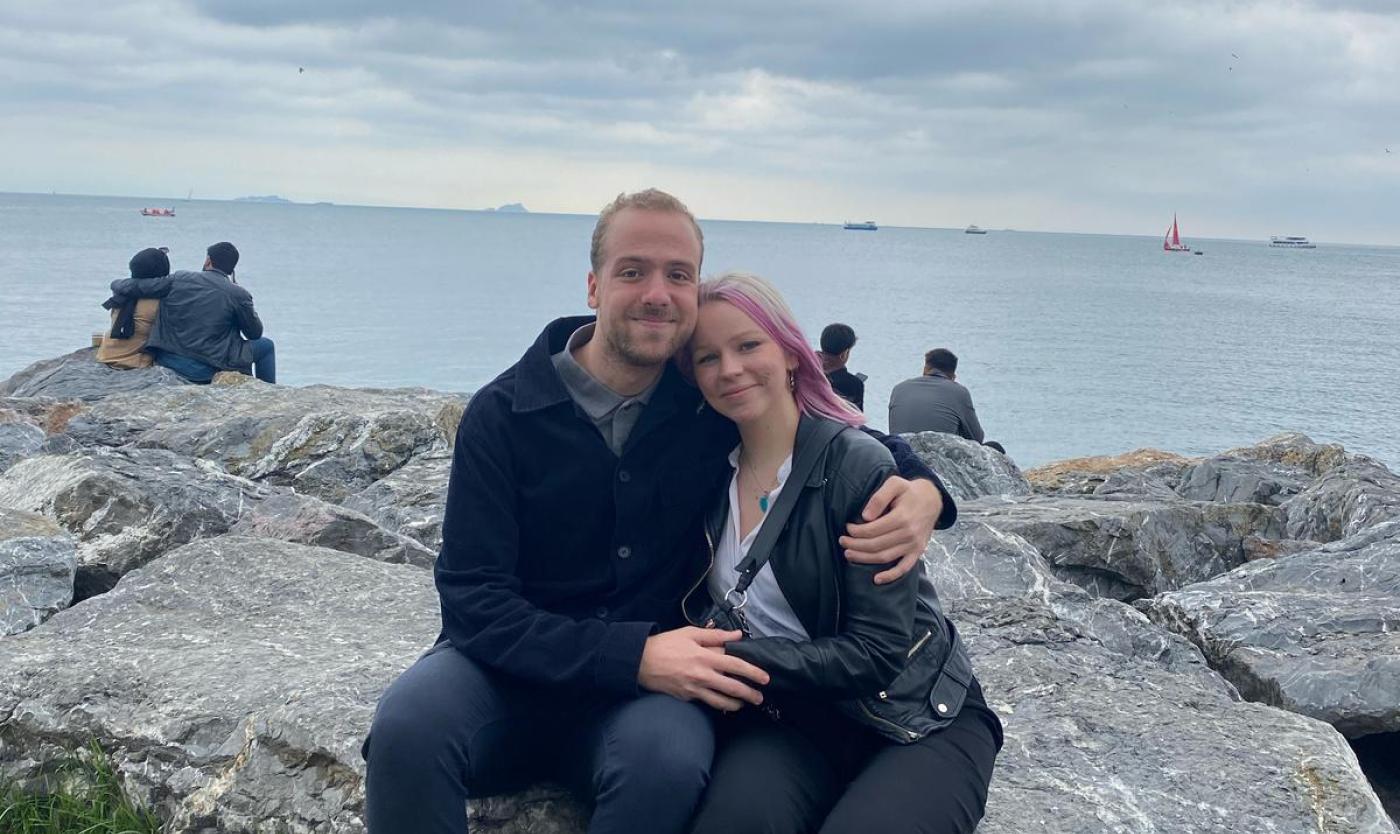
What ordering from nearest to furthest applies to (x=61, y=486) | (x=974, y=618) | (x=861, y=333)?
(x=974, y=618) → (x=61, y=486) → (x=861, y=333)

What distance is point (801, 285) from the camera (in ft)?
257

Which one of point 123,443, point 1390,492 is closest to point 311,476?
point 123,443

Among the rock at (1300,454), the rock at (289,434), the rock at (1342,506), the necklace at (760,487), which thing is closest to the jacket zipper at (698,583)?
the necklace at (760,487)

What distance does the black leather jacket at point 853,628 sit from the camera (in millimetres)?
3346

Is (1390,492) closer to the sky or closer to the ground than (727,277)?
closer to the ground

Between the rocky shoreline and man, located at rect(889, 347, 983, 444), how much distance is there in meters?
2.95

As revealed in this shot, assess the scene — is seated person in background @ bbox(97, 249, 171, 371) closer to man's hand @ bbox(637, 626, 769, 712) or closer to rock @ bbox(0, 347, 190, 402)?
rock @ bbox(0, 347, 190, 402)

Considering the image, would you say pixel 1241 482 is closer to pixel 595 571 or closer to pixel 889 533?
pixel 889 533

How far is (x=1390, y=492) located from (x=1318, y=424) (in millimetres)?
21707

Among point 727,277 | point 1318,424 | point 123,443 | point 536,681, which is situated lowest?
point 1318,424

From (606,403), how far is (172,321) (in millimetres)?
11580

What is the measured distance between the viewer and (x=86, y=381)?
544 inches

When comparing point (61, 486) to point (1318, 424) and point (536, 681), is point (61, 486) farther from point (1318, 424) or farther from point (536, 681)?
point (1318, 424)

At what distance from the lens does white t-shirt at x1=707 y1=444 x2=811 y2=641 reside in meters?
3.53
